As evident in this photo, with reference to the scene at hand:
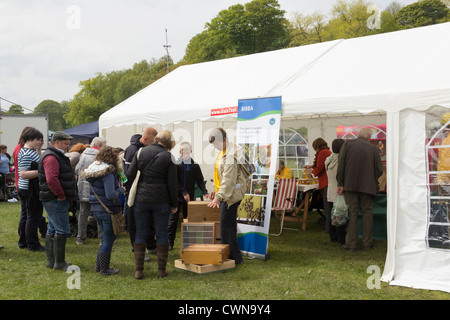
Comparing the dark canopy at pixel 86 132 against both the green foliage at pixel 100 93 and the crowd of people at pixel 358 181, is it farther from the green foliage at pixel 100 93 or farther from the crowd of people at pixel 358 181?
the green foliage at pixel 100 93

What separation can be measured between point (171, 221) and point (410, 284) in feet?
10.7

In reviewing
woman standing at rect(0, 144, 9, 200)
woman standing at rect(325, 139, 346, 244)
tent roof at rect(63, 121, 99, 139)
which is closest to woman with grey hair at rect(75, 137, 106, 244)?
woman standing at rect(325, 139, 346, 244)

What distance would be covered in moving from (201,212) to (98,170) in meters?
1.73

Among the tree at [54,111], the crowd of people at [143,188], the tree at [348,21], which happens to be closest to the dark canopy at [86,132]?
the crowd of people at [143,188]

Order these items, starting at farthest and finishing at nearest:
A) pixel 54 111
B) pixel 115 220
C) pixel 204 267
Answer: pixel 54 111, pixel 204 267, pixel 115 220

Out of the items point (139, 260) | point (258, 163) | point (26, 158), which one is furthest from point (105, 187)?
point (258, 163)

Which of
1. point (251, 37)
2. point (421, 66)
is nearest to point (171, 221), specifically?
point (421, 66)

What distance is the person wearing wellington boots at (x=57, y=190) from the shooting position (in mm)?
4879

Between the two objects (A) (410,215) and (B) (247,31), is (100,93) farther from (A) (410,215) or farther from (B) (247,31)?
(A) (410,215)

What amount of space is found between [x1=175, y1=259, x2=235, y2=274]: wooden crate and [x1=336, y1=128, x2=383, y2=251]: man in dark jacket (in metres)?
1.96

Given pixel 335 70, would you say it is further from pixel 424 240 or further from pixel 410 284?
pixel 410 284

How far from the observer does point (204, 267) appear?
4.99 metres

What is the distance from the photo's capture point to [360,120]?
9375mm
